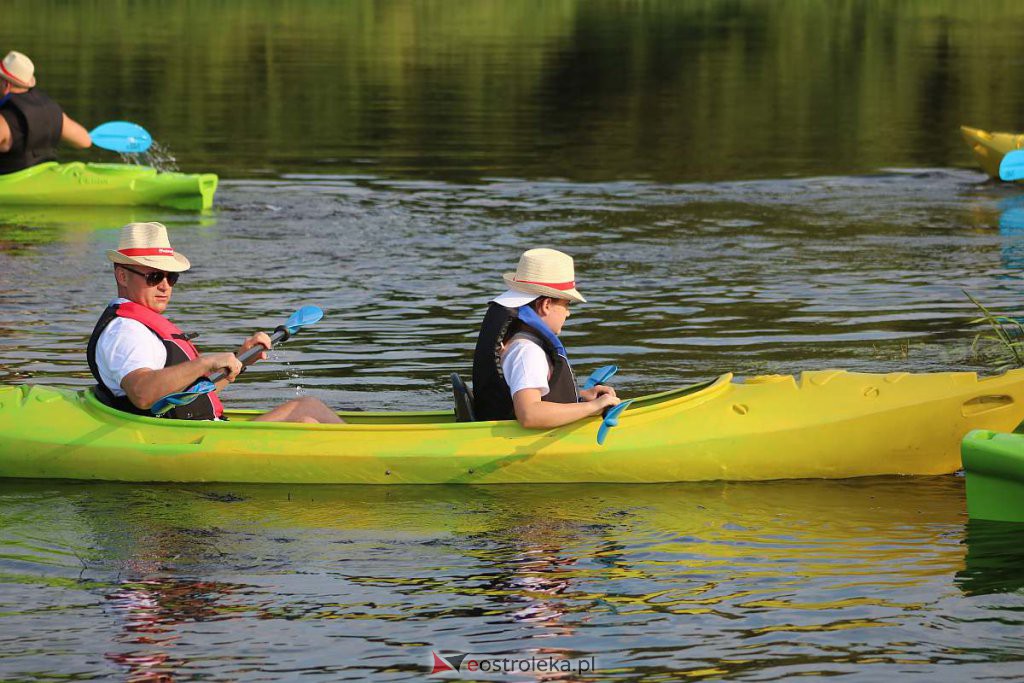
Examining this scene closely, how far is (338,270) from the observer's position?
1293 centimetres

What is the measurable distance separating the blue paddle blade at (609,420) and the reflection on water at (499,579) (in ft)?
0.93

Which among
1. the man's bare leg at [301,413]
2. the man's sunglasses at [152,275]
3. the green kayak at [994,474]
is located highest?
the man's sunglasses at [152,275]

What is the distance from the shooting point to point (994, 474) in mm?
6801

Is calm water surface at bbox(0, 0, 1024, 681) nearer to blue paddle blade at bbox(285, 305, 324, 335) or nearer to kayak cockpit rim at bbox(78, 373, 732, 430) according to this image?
kayak cockpit rim at bbox(78, 373, 732, 430)

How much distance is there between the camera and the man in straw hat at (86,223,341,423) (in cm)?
702

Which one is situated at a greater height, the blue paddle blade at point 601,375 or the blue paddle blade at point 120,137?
the blue paddle blade at point 120,137

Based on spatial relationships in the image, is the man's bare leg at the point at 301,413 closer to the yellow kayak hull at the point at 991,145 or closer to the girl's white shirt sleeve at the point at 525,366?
the girl's white shirt sleeve at the point at 525,366

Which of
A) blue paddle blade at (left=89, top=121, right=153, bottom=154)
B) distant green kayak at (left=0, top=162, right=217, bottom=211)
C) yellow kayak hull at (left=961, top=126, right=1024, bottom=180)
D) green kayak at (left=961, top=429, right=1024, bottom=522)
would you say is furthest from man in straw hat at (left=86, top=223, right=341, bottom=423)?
yellow kayak hull at (left=961, top=126, right=1024, bottom=180)

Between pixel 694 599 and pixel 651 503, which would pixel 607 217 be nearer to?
pixel 651 503

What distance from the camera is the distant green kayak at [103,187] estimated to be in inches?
599

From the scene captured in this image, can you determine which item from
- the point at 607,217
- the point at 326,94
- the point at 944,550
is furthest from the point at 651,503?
the point at 326,94

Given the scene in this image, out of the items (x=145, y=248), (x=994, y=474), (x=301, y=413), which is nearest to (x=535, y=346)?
(x=301, y=413)

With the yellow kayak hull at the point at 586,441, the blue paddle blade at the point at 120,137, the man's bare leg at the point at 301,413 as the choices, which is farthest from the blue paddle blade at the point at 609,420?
the blue paddle blade at the point at 120,137

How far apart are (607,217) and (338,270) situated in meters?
3.11
